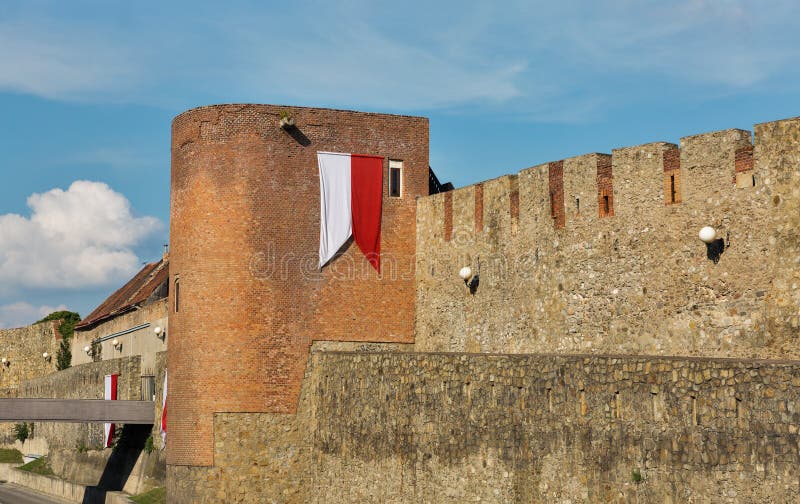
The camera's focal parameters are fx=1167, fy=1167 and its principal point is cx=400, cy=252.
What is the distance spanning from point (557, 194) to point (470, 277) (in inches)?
123

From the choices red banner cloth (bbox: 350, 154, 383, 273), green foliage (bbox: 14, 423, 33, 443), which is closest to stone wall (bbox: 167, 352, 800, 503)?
red banner cloth (bbox: 350, 154, 383, 273)

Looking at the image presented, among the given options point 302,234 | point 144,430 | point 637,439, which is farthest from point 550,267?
point 144,430

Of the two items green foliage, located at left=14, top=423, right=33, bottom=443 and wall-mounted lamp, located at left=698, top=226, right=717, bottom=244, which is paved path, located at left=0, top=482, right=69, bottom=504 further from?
wall-mounted lamp, located at left=698, top=226, right=717, bottom=244

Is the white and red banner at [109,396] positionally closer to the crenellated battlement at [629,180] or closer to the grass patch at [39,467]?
the grass patch at [39,467]

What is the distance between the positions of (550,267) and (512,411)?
492 centimetres

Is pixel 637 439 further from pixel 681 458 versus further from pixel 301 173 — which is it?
pixel 301 173

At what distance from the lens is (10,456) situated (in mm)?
51094

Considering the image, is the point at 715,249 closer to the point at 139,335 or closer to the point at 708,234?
the point at 708,234

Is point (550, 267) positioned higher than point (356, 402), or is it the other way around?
point (550, 267)

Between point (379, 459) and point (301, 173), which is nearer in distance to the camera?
point (379, 459)

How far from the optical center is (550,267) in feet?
69.6

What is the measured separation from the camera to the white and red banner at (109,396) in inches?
1400

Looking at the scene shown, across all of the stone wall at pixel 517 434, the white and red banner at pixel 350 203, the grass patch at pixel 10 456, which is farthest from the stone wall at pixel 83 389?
the white and red banner at pixel 350 203

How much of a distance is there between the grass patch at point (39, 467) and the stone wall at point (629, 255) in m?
24.2
